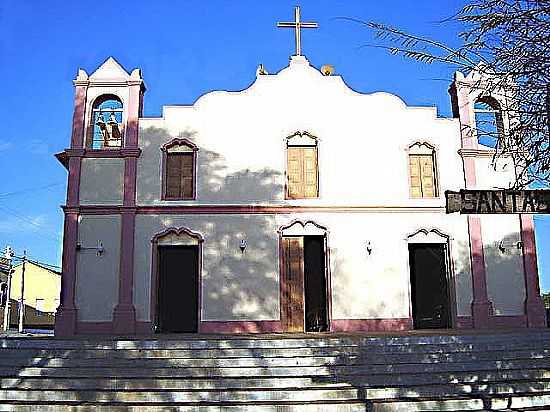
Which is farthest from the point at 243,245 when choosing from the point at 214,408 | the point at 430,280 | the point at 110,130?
the point at 214,408

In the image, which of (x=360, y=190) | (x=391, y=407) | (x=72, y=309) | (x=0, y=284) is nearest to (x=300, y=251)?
(x=360, y=190)

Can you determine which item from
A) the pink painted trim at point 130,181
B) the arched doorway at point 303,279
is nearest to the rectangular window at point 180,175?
the pink painted trim at point 130,181

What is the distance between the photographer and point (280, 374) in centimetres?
975

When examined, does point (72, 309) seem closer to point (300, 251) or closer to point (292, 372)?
point (300, 251)

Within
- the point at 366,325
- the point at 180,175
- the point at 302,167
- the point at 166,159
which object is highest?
the point at 166,159

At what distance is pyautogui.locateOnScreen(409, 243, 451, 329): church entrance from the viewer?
611 inches

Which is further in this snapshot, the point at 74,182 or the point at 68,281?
the point at 74,182

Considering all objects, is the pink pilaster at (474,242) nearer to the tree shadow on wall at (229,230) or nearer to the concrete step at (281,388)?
the tree shadow on wall at (229,230)

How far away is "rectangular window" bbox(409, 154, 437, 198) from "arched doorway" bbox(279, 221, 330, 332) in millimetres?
2691

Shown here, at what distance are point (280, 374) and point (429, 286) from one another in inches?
306

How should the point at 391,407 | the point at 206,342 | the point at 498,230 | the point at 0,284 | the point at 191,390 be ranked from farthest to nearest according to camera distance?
the point at 0,284
the point at 498,230
the point at 206,342
the point at 191,390
the point at 391,407

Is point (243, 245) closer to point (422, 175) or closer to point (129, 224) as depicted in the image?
point (129, 224)

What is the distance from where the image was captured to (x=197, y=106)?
15.8m

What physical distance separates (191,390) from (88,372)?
2023 millimetres
